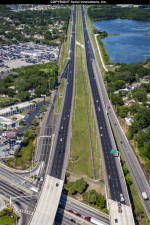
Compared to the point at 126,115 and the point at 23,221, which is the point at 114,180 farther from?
the point at 126,115

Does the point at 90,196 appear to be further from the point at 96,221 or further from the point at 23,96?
the point at 23,96

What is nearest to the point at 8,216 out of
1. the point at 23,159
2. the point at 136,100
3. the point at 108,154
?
the point at 23,159

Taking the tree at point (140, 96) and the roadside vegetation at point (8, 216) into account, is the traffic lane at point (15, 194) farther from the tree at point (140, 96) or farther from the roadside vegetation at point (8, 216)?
the tree at point (140, 96)

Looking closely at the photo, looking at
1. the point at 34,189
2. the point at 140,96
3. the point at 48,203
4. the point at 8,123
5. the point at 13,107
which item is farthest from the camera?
the point at 140,96

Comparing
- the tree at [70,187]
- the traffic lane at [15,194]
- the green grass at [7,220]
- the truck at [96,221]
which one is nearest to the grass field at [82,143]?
the tree at [70,187]

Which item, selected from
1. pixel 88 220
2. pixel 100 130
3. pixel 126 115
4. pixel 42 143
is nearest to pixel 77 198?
pixel 88 220

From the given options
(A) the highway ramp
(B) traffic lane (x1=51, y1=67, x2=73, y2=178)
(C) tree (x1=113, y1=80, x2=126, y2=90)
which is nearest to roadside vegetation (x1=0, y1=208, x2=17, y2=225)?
(A) the highway ramp

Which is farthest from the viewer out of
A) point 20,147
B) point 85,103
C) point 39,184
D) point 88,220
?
point 85,103

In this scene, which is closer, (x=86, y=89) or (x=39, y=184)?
(x=39, y=184)

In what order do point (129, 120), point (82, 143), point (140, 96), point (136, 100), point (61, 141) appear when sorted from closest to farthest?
point (61, 141), point (82, 143), point (129, 120), point (136, 100), point (140, 96)
